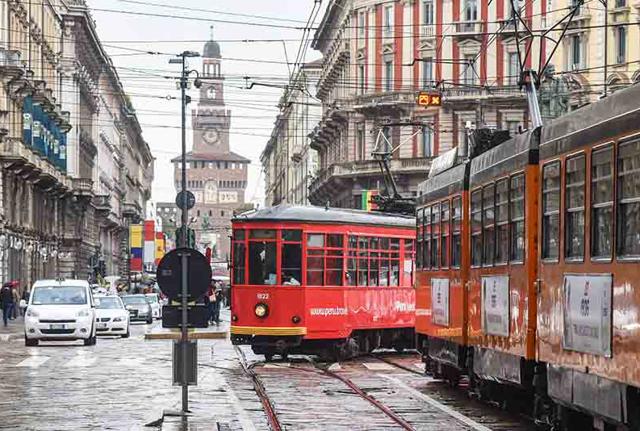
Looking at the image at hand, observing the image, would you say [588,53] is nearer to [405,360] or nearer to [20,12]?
[20,12]

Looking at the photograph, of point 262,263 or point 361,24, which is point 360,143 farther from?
point 262,263

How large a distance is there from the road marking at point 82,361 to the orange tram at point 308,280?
8.29 feet

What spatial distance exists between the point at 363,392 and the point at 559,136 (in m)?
7.84

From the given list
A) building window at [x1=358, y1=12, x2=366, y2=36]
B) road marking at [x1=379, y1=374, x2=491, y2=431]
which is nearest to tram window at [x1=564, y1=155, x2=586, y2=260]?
road marking at [x1=379, y1=374, x2=491, y2=431]

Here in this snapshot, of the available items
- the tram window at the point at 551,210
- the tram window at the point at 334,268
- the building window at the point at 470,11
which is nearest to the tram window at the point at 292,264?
the tram window at the point at 334,268

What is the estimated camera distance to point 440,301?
20.2 metres

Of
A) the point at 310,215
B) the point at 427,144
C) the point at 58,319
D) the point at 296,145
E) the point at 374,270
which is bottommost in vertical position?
the point at 58,319

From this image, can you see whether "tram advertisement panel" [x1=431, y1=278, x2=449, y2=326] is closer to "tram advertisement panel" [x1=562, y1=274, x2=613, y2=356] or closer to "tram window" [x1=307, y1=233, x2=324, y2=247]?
"tram window" [x1=307, y1=233, x2=324, y2=247]

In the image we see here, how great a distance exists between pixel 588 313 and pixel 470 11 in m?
64.7

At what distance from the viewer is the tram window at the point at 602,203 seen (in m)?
11.3

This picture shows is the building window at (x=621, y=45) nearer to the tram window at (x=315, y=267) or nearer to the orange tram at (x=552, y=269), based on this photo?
the tram window at (x=315, y=267)

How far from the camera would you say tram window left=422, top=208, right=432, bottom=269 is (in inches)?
846

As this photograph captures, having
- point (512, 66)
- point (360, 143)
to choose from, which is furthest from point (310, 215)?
point (360, 143)

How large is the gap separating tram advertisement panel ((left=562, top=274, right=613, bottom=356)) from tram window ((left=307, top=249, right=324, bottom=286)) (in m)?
15.0
